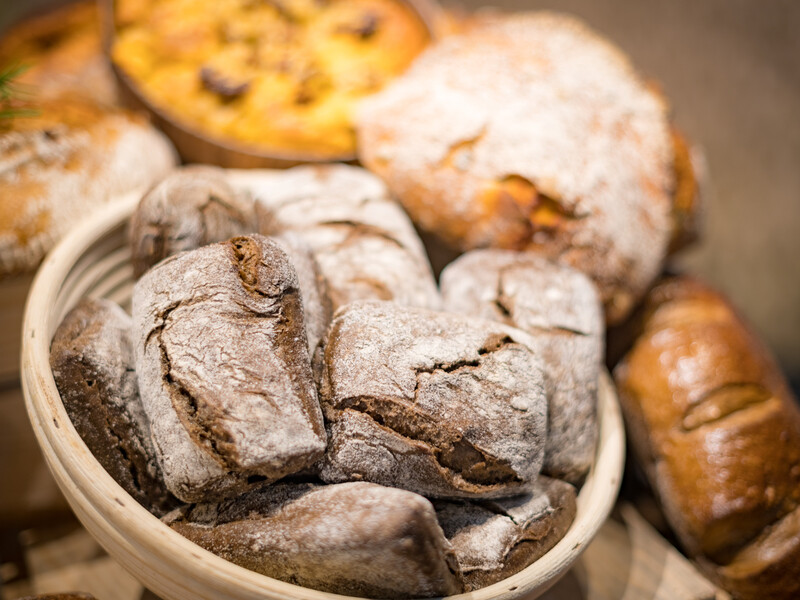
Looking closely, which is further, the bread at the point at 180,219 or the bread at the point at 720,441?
the bread at the point at 720,441

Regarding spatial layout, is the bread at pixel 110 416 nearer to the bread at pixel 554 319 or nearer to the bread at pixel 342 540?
the bread at pixel 342 540

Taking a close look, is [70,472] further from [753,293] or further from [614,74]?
[753,293]

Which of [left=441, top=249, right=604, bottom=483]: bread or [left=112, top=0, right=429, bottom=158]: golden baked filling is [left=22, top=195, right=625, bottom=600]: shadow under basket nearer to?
[left=441, top=249, right=604, bottom=483]: bread

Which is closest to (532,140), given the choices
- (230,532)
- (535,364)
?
(535,364)

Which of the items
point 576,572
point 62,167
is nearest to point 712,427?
point 576,572

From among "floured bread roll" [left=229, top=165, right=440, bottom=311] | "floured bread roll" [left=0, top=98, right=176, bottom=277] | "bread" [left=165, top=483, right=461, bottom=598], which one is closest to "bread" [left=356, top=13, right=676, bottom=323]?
"floured bread roll" [left=229, top=165, right=440, bottom=311]

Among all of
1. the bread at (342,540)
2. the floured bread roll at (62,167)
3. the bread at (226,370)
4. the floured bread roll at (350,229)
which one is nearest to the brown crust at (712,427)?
the floured bread roll at (350,229)
